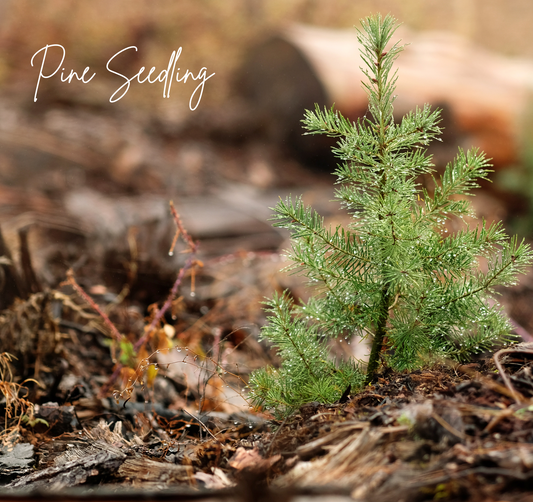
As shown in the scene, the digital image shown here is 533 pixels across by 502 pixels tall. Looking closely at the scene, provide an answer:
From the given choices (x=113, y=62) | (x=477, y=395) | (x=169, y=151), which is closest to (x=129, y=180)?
(x=169, y=151)

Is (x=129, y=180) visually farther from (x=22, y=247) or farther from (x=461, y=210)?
(x=461, y=210)

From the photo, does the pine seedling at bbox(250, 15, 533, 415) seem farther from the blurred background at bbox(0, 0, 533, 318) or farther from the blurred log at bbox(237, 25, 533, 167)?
Answer: the blurred log at bbox(237, 25, 533, 167)

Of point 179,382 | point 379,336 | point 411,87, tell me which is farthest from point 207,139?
point 379,336

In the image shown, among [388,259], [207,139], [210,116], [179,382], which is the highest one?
[210,116]

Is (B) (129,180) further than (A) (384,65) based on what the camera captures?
Yes

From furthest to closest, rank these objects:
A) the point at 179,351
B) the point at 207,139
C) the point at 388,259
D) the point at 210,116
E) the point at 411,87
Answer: the point at 210,116
the point at 207,139
the point at 411,87
the point at 179,351
the point at 388,259

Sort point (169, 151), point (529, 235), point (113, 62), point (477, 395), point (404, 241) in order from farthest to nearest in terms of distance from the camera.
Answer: point (113, 62)
point (169, 151)
point (529, 235)
point (404, 241)
point (477, 395)

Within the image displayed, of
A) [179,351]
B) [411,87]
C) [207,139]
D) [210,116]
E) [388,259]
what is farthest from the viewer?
[210,116]

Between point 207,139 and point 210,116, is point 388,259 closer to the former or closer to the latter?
point 207,139
